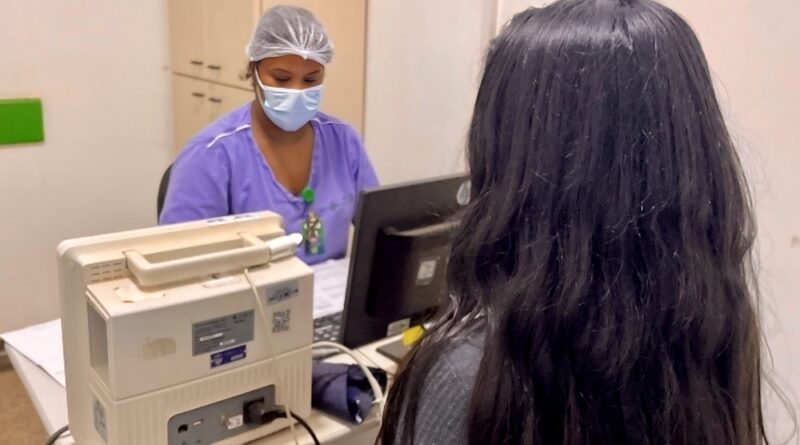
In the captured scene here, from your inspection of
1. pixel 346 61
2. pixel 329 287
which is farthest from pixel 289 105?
pixel 346 61

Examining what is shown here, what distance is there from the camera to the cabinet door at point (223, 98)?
2.72 m

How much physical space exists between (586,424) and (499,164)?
304 millimetres

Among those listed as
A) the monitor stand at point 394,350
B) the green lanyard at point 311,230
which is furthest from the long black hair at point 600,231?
the green lanyard at point 311,230

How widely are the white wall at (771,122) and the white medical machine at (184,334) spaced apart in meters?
1.11

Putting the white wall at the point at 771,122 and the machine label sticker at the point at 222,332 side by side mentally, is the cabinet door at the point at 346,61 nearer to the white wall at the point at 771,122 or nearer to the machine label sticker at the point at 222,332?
the white wall at the point at 771,122

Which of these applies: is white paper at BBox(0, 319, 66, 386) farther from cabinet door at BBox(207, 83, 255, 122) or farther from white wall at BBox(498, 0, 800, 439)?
white wall at BBox(498, 0, 800, 439)

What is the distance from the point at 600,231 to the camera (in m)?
0.81

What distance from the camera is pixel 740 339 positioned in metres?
0.89

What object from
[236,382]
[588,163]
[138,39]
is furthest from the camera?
[138,39]

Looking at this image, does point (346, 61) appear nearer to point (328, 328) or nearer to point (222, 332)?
point (328, 328)

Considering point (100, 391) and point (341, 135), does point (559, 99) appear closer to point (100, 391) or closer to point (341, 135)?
Result: point (100, 391)

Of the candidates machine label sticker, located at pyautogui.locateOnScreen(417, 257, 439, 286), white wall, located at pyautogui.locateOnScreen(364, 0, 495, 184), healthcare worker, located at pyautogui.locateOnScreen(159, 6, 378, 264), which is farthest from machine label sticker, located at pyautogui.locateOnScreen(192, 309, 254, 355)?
white wall, located at pyautogui.locateOnScreen(364, 0, 495, 184)

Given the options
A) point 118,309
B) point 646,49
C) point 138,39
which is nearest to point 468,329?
point 646,49

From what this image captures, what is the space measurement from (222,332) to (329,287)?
0.67m
